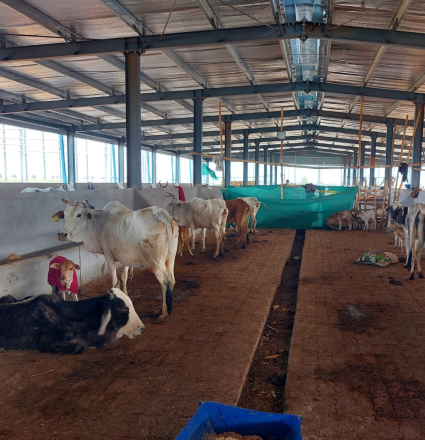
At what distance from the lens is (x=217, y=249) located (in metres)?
10.7

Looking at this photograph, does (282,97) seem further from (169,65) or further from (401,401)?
(401,401)

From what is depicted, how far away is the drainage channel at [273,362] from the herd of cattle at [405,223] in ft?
8.97

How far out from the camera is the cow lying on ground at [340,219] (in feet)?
53.3

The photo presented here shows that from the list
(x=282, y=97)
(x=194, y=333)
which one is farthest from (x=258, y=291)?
(x=282, y=97)

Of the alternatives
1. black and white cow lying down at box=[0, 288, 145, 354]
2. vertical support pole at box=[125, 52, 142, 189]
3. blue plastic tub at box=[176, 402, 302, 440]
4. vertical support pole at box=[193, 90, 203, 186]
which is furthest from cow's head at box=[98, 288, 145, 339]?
vertical support pole at box=[193, 90, 203, 186]

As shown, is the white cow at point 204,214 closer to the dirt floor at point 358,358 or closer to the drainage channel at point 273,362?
the dirt floor at point 358,358

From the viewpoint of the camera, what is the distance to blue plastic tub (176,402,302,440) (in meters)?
2.75

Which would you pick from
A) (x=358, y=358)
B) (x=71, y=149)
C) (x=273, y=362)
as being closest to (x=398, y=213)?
(x=358, y=358)

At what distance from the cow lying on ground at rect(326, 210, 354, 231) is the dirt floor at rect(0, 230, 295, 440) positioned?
1037 cm

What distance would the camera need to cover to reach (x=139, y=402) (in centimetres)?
360

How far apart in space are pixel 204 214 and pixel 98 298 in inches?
251

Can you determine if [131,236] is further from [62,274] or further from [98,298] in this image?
[98,298]

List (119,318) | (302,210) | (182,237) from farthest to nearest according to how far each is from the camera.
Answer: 1. (302,210)
2. (182,237)
3. (119,318)

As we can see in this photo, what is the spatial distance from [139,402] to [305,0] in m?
9.78
